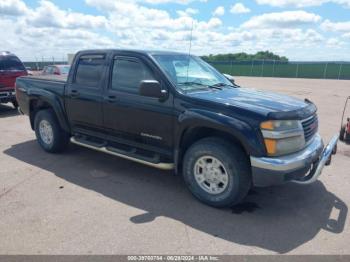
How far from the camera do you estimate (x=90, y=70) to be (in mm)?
5305

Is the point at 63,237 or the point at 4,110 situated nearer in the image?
the point at 63,237

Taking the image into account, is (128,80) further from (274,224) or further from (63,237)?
(274,224)

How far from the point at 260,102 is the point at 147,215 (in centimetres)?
191

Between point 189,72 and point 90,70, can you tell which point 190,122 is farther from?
point 90,70

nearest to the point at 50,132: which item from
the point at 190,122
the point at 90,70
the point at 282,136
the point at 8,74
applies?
the point at 90,70

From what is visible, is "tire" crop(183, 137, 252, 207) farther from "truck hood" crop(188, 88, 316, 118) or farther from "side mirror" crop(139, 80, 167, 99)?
"side mirror" crop(139, 80, 167, 99)

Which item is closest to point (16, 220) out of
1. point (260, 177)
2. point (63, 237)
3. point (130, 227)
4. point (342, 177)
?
point (63, 237)

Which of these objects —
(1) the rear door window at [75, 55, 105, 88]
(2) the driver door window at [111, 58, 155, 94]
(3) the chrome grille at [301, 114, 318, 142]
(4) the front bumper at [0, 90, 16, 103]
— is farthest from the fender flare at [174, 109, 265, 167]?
(4) the front bumper at [0, 90, 16, 103]

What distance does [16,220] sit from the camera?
12.4ft

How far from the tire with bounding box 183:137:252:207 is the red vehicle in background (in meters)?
8.69

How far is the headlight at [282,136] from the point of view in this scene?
3.59 meters

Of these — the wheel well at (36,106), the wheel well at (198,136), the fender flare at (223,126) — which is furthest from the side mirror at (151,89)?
the wheel well at (36,106)

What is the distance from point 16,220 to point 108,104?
2017 mm

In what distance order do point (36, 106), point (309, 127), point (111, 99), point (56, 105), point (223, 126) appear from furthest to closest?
1. point (36, 106)
2. point (56, 105)
3. point (111, 99)
4. point (309, 127)
5. point (223, 126)
